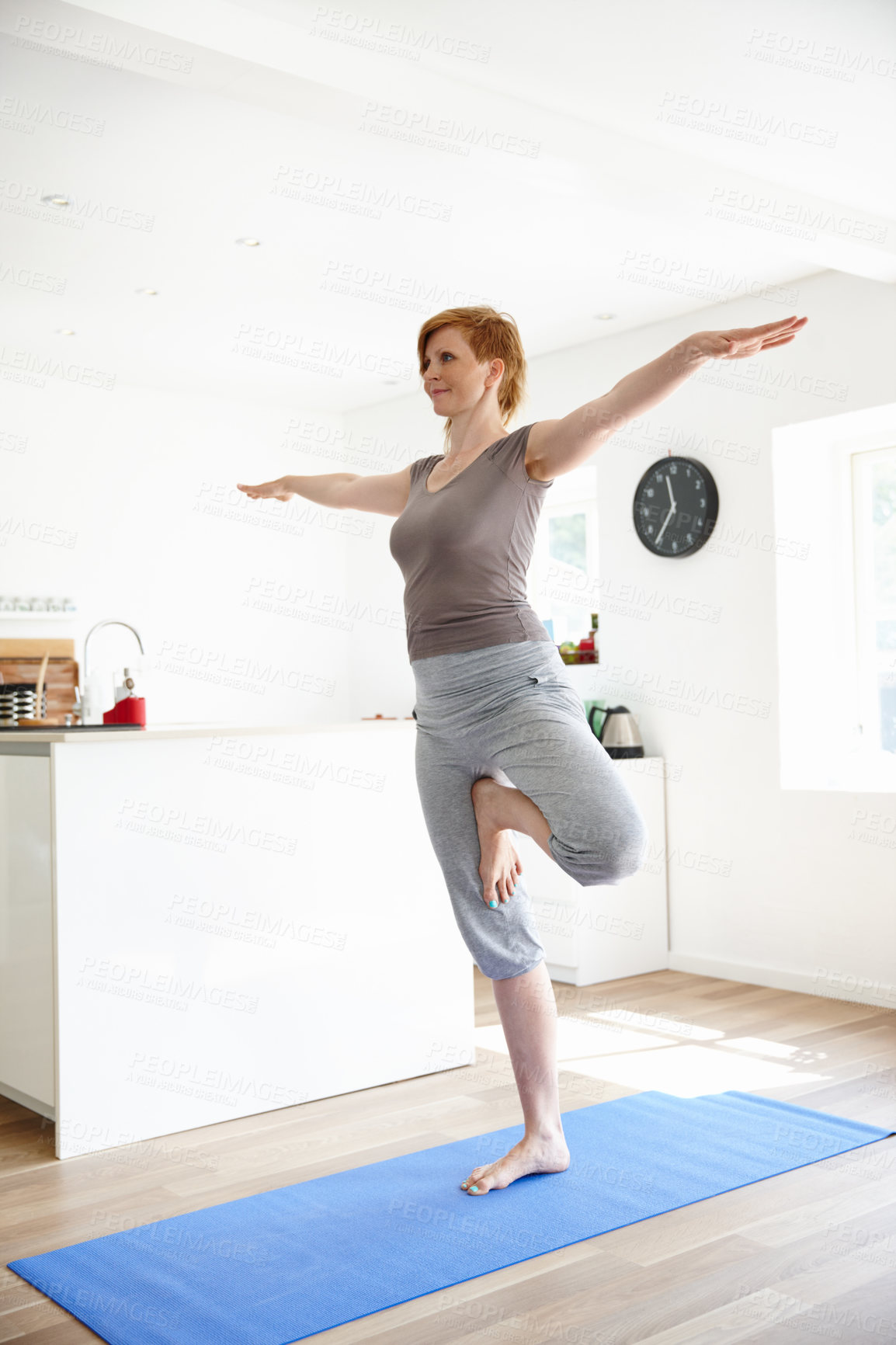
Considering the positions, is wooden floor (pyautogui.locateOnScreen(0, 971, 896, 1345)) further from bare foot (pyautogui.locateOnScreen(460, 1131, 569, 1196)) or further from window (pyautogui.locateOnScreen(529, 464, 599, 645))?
window (pyautogui.locateOnScreen(529, 464, 599, 645))

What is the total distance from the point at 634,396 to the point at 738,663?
2.79 metres

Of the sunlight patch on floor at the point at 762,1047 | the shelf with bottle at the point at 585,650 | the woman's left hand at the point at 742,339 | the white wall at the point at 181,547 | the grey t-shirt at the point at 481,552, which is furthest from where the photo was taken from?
the white wall at the point at 181,547

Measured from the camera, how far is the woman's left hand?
1.86m

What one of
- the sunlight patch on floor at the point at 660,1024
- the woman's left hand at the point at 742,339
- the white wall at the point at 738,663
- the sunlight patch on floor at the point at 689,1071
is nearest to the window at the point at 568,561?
the white wall at the point at 738,663

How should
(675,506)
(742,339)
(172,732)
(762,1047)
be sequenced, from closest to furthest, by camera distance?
(742,339)
(172,732)
(762,1047)
(675,506)

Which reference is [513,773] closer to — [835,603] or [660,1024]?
[660,1024]

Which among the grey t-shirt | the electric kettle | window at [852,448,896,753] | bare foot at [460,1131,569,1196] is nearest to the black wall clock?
window at [852,448,896,753]

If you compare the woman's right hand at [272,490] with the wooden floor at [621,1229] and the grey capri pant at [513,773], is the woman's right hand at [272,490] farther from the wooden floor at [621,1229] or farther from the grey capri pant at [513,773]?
the wooden floor at [621,1229]

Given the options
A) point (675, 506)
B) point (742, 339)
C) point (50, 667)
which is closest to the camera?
point (742, 339)

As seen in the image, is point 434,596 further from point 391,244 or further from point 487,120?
point 391,244

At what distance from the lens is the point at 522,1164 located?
2416mm

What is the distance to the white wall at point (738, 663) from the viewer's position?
4.19 metres

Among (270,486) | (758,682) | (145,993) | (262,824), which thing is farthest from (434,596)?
(758,682)

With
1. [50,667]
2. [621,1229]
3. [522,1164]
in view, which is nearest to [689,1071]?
[522,1164]
